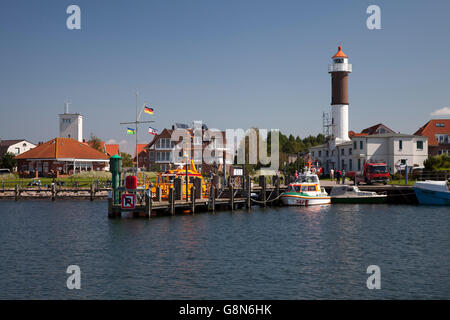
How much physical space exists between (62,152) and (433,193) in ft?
210

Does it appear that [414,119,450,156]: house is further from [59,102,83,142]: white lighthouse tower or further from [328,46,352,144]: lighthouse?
[59,102,83,142]: white lighthouse tower

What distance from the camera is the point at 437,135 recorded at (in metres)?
90.7

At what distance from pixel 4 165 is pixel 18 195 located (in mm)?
40562

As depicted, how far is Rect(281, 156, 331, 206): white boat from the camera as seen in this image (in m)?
52.9

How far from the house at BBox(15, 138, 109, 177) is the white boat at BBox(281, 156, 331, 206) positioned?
47.8m

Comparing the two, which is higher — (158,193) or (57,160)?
(57,160)

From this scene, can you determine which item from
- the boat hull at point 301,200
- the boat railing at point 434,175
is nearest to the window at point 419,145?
the boat railing at point 434,175

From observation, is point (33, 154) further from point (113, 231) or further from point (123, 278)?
point (123, 278)

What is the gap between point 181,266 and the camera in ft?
78.4

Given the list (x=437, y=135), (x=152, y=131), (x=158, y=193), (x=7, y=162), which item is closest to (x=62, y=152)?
(x=7, y=162)

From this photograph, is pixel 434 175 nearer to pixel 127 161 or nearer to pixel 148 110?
pixel 148 110

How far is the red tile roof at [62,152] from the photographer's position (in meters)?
90.9

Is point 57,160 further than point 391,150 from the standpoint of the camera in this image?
Yes

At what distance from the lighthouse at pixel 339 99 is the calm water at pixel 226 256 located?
1804 inches
